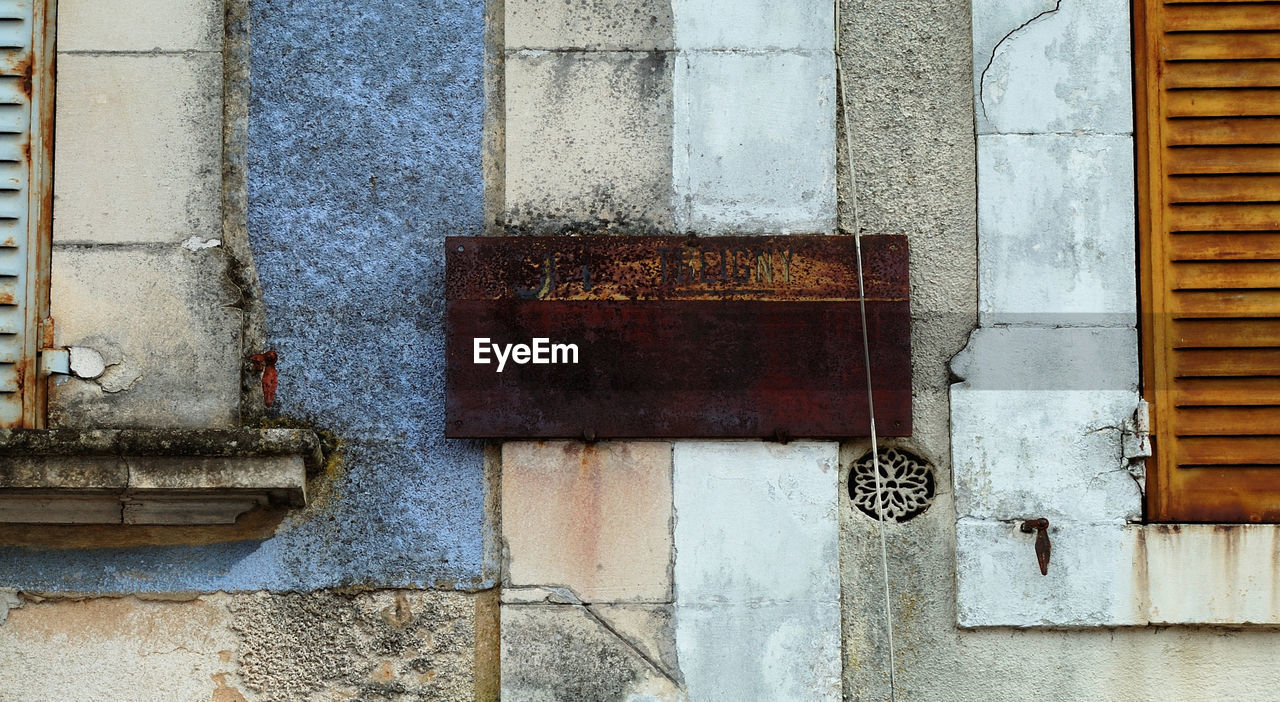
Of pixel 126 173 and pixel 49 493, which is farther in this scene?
pixel 126 173

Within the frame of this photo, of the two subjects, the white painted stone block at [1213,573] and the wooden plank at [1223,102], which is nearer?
the white painted stone block at [1213,573]

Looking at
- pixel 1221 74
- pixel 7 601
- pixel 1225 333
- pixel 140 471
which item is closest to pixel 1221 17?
pixel 1221 74

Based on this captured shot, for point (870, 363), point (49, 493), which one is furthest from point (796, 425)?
point (49, 493)

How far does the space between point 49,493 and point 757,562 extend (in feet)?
7.47

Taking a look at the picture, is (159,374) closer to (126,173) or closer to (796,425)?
(126,173)

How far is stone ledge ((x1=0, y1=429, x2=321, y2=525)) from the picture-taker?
336cm

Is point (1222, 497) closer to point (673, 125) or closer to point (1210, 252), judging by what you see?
point (1210, 252)

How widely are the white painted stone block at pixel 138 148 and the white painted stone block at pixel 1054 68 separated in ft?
8.76

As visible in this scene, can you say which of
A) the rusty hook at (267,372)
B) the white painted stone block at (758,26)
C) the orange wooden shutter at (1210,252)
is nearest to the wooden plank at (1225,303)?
the orange wooden shutter at (1210,252)

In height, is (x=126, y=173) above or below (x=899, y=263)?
above

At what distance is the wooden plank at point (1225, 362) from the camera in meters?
3.69

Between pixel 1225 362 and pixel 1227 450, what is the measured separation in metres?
0.30

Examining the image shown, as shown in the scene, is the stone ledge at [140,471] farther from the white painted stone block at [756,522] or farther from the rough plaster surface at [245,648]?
the white painted stone block at [756,522]

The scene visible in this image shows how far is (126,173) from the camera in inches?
147
